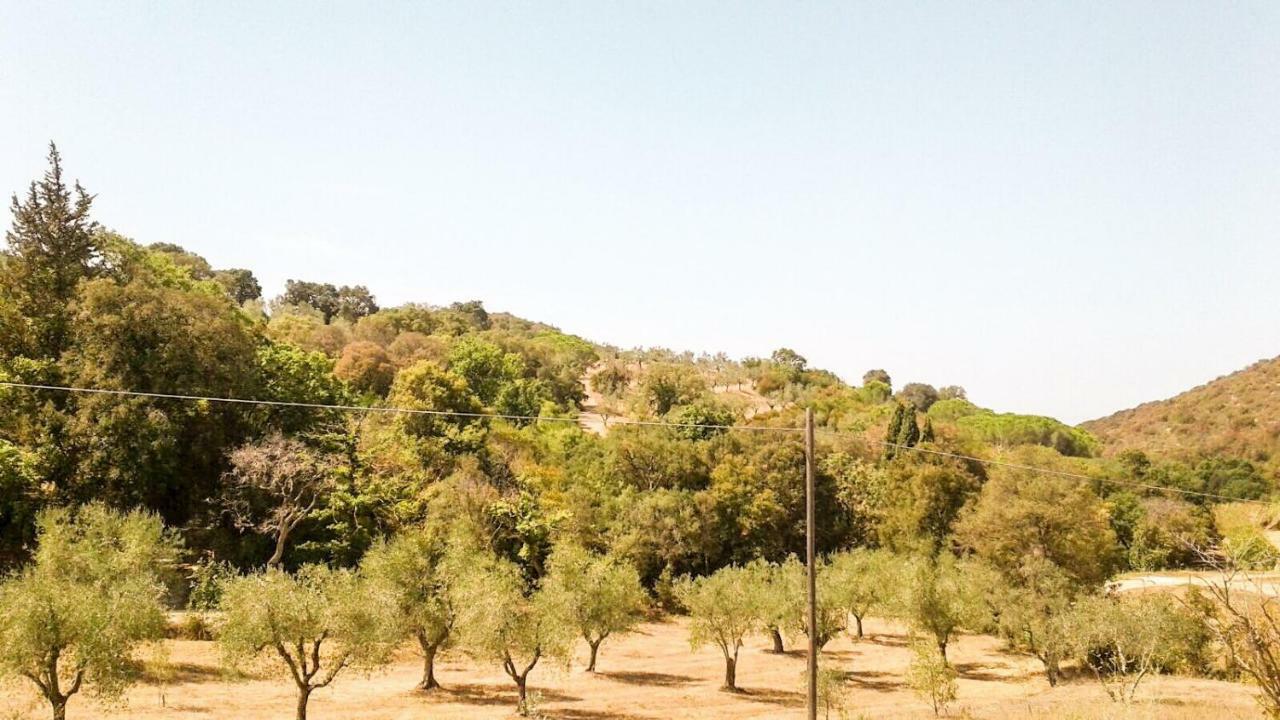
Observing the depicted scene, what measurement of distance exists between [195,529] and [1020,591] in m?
46.8

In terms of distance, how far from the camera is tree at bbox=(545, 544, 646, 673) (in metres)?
36.4

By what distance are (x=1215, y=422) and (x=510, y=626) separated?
167m

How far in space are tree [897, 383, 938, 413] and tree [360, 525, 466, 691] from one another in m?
152

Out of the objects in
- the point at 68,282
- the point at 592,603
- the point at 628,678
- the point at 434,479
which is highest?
the point at 68,282

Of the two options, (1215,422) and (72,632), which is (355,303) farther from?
(1215,422)

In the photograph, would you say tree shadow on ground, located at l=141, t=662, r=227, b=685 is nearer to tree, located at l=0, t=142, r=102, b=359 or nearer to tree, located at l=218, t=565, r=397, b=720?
tree, located at l=218, t=565, r=397, b=720

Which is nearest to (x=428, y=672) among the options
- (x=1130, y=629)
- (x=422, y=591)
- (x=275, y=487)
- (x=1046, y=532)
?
(x=422, y=591)

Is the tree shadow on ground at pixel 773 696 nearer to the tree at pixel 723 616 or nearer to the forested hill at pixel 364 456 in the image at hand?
the tree at pixel 723 616

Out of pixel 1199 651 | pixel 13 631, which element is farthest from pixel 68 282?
pixel 1199 651

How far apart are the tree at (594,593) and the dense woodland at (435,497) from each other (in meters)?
0.18

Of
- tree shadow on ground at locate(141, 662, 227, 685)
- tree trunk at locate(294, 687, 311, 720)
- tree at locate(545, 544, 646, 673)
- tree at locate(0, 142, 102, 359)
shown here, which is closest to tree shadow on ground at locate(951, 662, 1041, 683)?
tree at locate(545, 544, 646, 673)

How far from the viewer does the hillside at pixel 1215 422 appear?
127m

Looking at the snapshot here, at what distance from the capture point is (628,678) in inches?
1494

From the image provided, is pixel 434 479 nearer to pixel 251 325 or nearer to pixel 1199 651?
pixel 251 325
